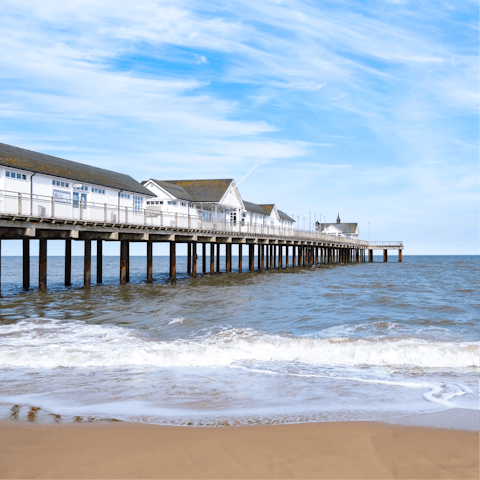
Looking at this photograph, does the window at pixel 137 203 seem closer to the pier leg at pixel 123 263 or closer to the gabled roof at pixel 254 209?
the pier leg at pixel 123 263

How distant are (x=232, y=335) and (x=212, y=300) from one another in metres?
8.62

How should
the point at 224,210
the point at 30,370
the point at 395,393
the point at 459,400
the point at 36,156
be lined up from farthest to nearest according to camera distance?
the point at 224,210, the point at 36,156, the point at 30,370, the point at 395,393, the point at 459,400

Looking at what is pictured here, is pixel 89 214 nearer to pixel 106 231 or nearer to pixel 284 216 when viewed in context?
pixel 106 231

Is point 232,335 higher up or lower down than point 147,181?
lower down

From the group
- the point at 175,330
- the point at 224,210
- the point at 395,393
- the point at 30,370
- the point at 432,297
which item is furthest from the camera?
the point at 224,210

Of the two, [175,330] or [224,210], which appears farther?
[224,210]

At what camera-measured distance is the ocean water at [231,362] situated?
616cm

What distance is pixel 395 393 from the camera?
7031 mm

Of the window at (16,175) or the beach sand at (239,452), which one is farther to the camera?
the window at (16,175)

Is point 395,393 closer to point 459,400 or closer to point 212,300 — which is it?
point 459,400

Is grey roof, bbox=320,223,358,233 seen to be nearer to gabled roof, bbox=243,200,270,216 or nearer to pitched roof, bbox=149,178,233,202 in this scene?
gabled roof, bbox=243,200,270,216

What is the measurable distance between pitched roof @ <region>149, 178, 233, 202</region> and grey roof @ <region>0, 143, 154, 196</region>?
31.7ft

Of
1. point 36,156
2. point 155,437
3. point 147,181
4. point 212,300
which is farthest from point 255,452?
point 147,181

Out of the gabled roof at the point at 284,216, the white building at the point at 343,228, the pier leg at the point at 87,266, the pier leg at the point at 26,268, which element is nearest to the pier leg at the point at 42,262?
the pier leg at the point at 87,266
